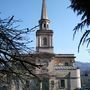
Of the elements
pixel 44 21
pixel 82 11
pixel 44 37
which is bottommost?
pixel 82 11

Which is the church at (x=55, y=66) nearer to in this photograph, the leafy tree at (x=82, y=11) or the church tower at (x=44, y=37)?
the church tower at (x=44, y=37)

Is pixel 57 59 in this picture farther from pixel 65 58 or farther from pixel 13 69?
pixel 13 69

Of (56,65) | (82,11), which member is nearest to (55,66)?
(56,65)

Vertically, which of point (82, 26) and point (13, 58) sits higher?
point (82, 26)

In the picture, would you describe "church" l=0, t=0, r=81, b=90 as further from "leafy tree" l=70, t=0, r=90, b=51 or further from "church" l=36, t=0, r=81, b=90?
"leafy tree" l=70, t=0, r=90, b=51

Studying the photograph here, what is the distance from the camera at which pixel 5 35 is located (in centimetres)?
485

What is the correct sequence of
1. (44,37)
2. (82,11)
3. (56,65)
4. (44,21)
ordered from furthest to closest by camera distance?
(44,21), (44,37), (56,65), (82,11)

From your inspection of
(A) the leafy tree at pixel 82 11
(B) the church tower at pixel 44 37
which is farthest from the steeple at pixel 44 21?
(A) the leafy tree at pixel 82 11

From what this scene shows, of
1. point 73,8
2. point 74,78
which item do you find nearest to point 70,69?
point 74,78

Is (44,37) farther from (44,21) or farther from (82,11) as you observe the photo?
(82,11)

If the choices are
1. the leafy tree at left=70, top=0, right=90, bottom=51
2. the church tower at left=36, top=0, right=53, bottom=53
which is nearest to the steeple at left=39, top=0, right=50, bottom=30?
the church tower at left=36, top=0, right=53, bottom=53

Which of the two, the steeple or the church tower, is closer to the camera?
the church tower

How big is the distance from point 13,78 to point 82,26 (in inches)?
126

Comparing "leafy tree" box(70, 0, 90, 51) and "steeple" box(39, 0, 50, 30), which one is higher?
"steeple" box(39, 0, 50, 30)
